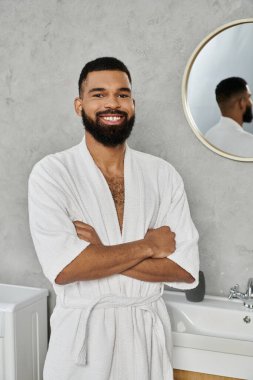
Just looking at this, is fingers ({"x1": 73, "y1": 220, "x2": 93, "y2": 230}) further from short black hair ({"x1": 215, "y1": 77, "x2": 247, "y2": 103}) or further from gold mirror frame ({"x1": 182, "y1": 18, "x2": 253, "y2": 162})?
short black hair ({"x1": 215, "y1": 77, "x2": 247, "y2": 103})

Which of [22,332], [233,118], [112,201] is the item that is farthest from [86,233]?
[233,118]

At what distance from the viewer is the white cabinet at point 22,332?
219cm

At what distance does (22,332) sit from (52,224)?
3.02 ft

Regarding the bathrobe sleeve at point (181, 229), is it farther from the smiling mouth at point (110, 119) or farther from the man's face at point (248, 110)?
the man's face at point (248, 110)

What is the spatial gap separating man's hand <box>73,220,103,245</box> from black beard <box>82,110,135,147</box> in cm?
33

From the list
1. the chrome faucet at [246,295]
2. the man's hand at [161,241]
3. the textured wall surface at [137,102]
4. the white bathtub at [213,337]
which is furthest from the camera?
the textured wall surface at [137,102]

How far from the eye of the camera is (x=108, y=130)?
174 cm

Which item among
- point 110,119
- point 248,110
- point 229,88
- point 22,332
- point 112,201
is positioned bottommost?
point 22,332

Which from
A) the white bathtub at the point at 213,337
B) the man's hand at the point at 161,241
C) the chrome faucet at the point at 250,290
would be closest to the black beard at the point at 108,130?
the man's hand at the point at 161,241

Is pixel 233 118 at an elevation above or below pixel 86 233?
above

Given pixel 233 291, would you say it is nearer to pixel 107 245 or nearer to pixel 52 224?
pixel 107 245

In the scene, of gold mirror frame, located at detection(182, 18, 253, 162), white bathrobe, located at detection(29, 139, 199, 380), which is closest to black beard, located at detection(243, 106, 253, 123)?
gold mirror frame, located at detection(182, 18, 253, 162)

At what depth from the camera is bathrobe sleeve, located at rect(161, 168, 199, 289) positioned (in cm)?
173

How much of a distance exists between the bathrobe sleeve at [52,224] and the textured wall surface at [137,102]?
861mm
